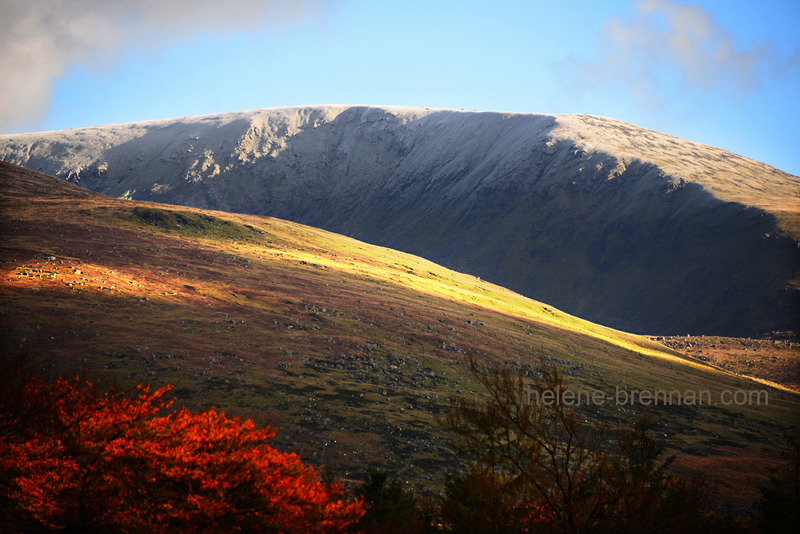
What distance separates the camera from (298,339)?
2393 inches

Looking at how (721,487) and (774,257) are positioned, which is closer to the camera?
(721,487)

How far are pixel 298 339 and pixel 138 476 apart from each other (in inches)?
1703

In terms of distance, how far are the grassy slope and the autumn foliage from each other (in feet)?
56.6

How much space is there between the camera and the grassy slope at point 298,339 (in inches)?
1652

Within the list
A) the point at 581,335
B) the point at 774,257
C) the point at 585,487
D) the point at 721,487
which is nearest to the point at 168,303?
the point at 585,487

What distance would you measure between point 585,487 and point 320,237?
133169mm

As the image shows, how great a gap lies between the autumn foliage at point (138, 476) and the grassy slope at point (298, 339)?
17239 mm

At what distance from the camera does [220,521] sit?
17531 mm

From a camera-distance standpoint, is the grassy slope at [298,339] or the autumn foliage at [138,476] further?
Result: the grassy slope at [298,339]

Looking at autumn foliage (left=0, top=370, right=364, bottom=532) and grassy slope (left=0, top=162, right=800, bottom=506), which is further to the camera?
grassy slope (left=0, top=162, right=800, bottom=506)

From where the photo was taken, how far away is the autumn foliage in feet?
55.7

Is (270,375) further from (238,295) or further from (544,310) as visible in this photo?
(544,310)

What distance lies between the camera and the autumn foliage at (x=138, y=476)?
1698 centimetres

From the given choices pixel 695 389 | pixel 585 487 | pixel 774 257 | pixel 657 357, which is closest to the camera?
pixel 585 487
